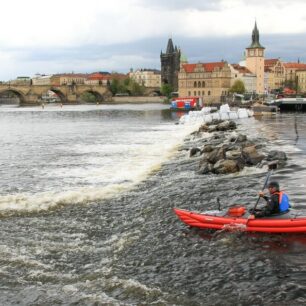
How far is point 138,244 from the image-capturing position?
14414 mm

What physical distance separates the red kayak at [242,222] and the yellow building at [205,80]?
531 feet

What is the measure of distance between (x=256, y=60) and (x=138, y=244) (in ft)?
616

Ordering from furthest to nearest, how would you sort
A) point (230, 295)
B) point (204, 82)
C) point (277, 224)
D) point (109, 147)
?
point (204, 82), point (109, 147), point (277, 224), point (230, 295)

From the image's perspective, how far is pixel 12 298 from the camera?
11094mm

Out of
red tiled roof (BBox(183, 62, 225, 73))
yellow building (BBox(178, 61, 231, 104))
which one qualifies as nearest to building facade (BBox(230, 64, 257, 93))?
yellow building (BBox(178, 61, 231, 104))

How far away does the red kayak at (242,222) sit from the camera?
44.6 feet

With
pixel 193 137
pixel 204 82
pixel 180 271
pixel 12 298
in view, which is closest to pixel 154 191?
pixel 180 271

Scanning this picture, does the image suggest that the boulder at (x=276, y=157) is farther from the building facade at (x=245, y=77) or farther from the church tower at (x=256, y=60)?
the church tower at (x=256, y=60)

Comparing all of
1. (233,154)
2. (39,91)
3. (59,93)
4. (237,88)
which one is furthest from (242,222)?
(59,93)

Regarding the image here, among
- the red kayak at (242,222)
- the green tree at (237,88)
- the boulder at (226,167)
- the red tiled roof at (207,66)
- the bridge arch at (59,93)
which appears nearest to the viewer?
the red kayak at (242,222)

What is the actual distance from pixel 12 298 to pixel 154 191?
34.7 feet

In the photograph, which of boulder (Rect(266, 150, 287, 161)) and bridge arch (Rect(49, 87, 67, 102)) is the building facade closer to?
bridge arch (Rect(49, 87, 67, 102))

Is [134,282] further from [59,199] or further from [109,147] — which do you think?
[109,147]

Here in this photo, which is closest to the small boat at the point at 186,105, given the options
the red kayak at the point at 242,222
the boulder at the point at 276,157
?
the boulder at the point at 276,157
